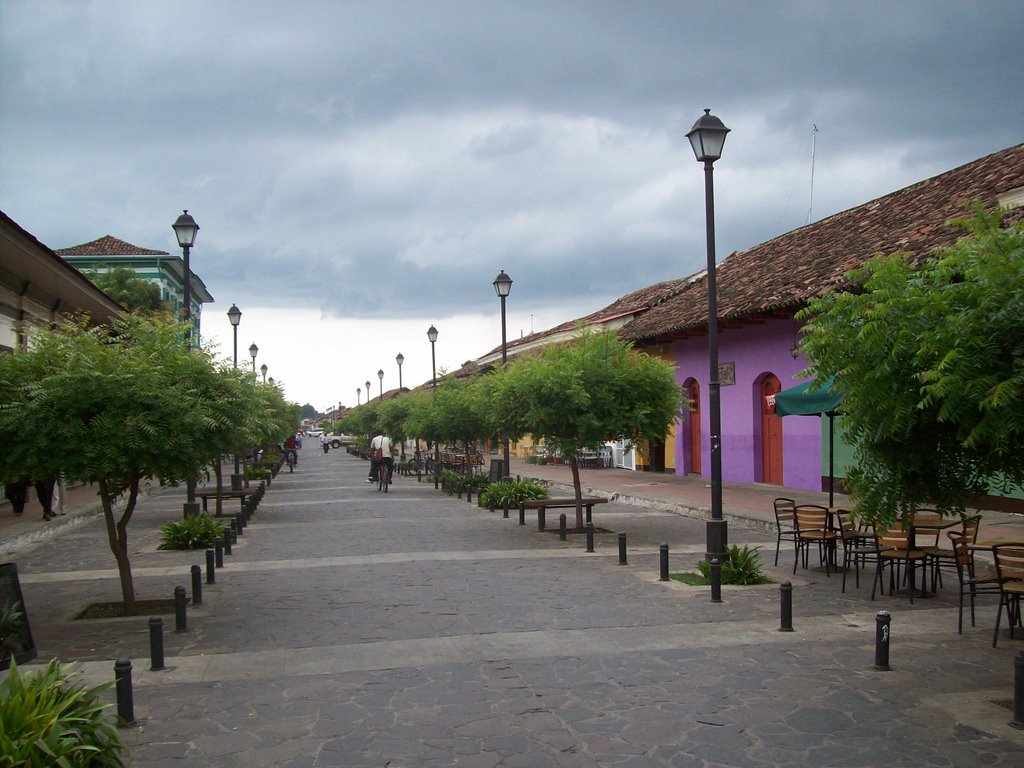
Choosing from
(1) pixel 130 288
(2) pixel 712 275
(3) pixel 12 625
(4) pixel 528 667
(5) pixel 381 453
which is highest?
(1) pixel 130 288

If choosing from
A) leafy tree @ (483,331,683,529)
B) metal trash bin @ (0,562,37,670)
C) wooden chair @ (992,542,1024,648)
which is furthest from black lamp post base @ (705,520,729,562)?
metal trash bin @ (0,562,37,670)

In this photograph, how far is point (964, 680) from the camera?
705 centimetres

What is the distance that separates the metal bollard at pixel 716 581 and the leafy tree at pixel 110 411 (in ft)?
17.5

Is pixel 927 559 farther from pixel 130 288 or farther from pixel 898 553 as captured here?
pixel 130 288

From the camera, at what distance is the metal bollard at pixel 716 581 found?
32.4 ft

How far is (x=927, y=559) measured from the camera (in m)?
10.7

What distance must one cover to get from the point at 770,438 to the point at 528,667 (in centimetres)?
1801

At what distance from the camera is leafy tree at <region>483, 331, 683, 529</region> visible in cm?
1505

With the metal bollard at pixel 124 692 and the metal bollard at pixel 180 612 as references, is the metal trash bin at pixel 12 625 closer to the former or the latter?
the metal bollard at pixel 124 692

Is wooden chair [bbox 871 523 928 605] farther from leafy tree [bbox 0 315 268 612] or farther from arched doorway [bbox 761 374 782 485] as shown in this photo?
arched doorway [bbox 761 374 782 485]

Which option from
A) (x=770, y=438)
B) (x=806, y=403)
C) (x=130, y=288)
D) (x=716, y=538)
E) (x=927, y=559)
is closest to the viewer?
(x=927, y=559)

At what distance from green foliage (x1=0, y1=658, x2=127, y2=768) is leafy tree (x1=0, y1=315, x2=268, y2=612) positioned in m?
3.56

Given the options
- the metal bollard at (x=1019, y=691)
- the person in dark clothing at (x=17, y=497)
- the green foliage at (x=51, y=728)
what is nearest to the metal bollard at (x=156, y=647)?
the green foliage at (x=51, y=728)

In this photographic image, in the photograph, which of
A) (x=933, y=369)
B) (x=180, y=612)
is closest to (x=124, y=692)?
(x=180, y=612)
